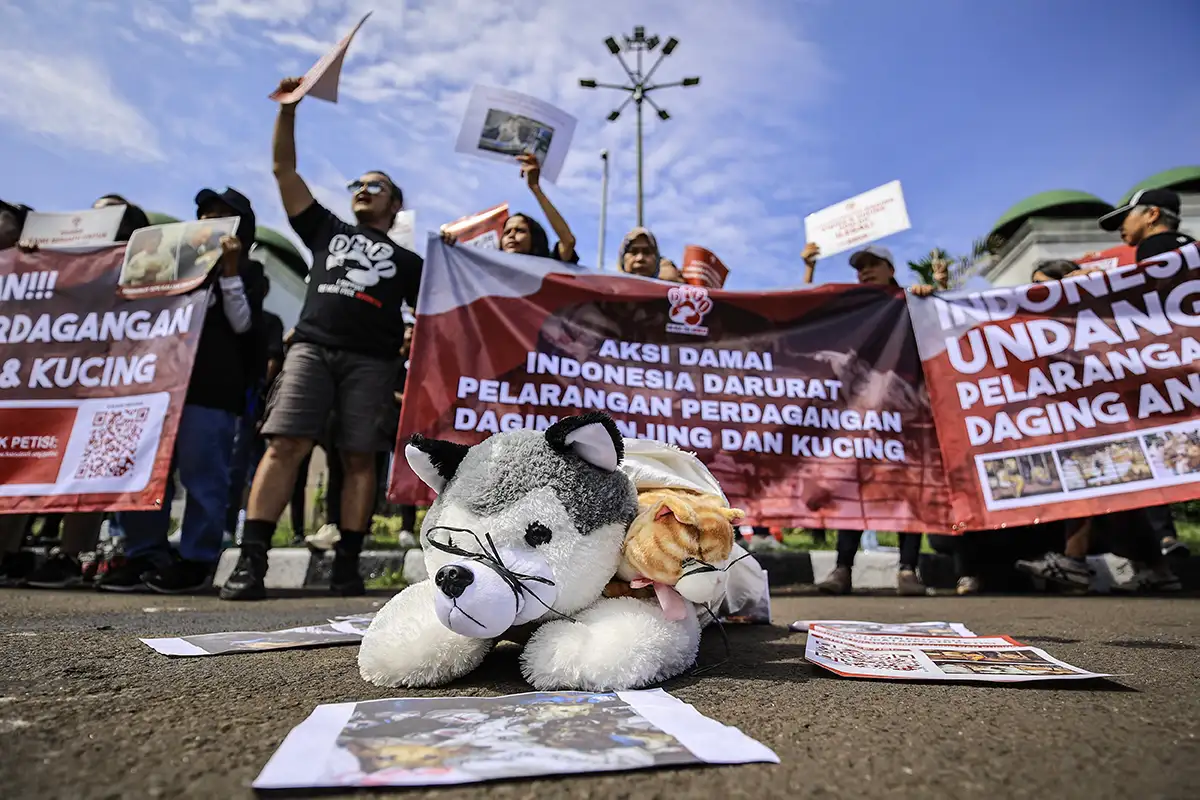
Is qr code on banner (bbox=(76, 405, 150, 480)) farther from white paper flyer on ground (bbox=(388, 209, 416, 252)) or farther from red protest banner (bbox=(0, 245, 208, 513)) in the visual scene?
white paper flyer on ground (bbox=(388, 209, 416, 252))

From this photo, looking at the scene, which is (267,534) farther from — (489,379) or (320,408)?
→ (489,379)

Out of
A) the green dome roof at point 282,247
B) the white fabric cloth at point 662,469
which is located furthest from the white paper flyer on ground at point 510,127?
the green dome roof at point 282,247

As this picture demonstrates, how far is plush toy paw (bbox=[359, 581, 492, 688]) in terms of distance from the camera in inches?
47.9

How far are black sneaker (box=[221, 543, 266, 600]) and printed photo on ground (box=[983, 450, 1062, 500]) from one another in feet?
10.7

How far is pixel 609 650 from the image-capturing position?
114 cm

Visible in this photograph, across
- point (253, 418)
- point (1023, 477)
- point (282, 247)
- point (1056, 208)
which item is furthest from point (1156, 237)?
point (282, 247)

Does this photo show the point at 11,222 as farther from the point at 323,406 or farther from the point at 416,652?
the point at 416,652

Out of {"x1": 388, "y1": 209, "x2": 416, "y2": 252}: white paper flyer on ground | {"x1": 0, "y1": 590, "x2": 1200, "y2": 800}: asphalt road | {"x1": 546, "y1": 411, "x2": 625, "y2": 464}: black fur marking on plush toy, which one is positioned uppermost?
{"x1": 388, "y1": 209, "x2": 416, "y2": 252}: white paper flyer on ground

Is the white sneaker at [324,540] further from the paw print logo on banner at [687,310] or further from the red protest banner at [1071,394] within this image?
the red protest banner at [1071,394]

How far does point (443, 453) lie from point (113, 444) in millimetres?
2780

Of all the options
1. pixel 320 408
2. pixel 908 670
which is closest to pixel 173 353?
pixel 320 408

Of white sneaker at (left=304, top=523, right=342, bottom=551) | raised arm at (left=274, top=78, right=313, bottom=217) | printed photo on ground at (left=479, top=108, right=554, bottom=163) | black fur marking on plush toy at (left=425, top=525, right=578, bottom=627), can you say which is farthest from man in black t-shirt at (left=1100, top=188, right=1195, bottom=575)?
white sneaker at (left=304, top=523, right=342, bottom=551)

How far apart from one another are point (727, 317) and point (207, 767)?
306 centimetres

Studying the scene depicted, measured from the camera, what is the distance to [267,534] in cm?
267
